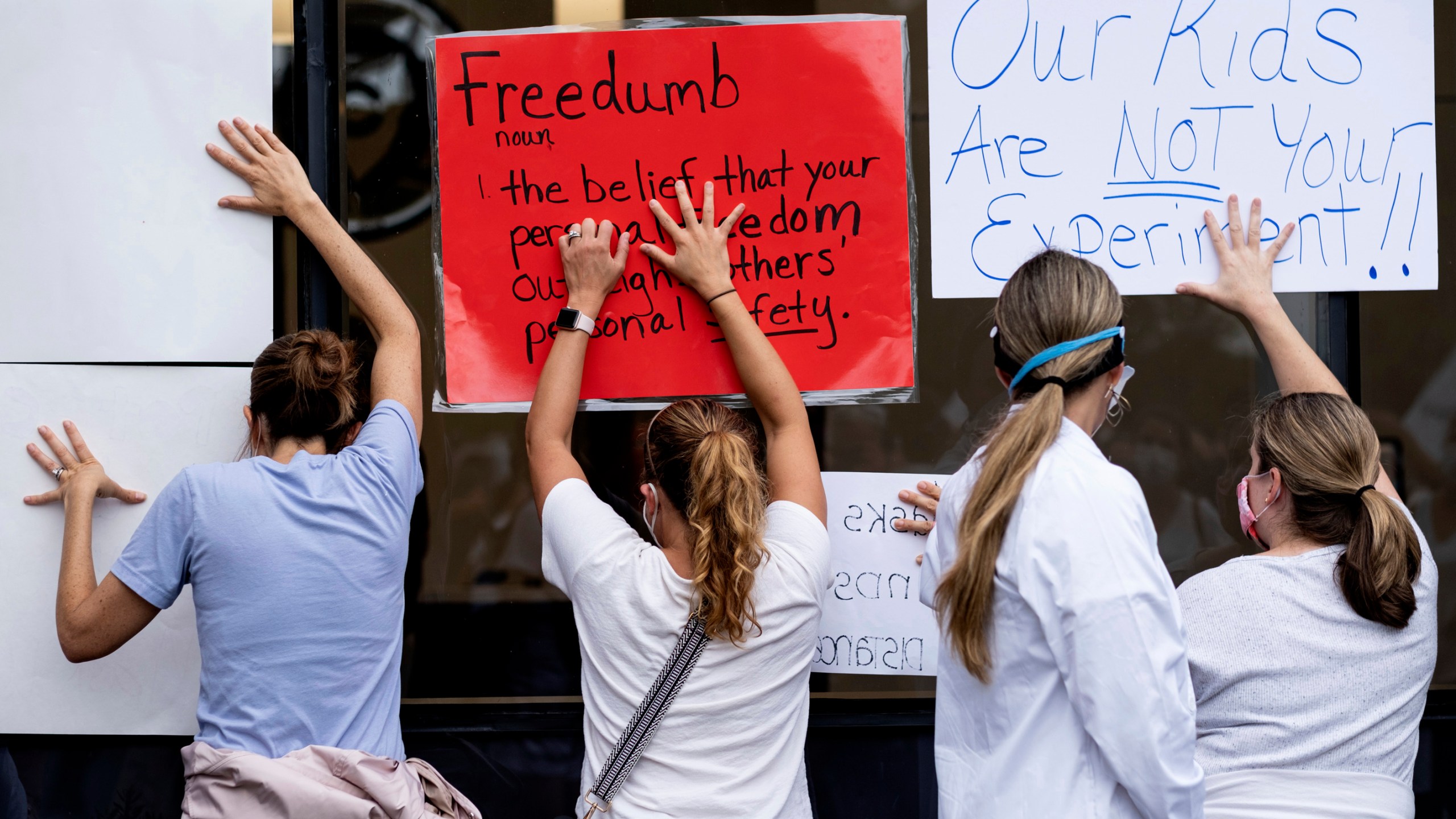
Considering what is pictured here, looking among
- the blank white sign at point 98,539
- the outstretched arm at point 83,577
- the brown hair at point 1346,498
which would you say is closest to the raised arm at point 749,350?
A: the brown hair at point 1346,498

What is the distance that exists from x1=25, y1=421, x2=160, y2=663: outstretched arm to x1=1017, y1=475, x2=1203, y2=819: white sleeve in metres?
1.76

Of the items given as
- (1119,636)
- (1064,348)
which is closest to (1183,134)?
(1064,348)

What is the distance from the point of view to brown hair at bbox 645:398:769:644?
1.67 metres

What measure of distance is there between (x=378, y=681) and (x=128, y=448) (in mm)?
953

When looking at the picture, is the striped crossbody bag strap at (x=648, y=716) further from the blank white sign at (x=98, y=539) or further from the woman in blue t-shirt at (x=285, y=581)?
the blank white sign at (x=98, y=539)

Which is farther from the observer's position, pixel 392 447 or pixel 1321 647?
pixel 392 447

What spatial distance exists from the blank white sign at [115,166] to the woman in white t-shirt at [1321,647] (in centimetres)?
237

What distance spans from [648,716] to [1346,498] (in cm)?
135

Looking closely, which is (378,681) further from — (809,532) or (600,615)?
(809,532)

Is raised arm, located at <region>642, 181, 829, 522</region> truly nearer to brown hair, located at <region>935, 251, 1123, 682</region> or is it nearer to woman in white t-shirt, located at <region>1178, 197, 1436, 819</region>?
brown hair, located at <region>935, 251, 1123, 682</region>

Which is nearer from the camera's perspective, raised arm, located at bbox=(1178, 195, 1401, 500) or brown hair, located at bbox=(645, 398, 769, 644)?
brown hair, located at bbox=(645, 398, 769, 644)

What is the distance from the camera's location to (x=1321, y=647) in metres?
1.68

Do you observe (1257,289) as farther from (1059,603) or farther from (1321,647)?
(1059,603)

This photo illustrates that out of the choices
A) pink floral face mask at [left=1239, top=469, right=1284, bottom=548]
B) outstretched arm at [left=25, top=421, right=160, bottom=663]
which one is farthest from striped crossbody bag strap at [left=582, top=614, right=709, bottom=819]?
pink floral face mask at [left=1239, top=469, right=1284, bottom=548]
